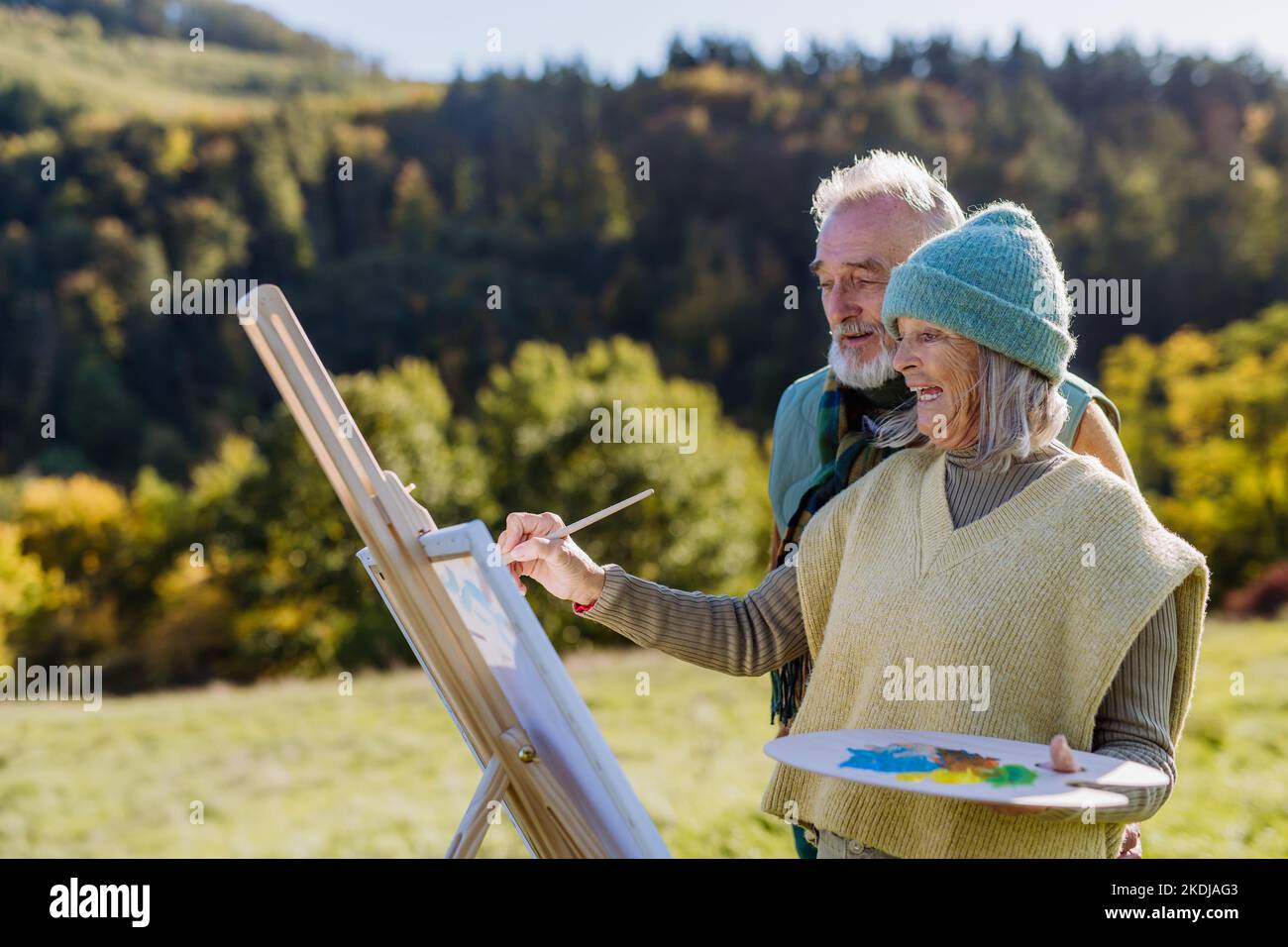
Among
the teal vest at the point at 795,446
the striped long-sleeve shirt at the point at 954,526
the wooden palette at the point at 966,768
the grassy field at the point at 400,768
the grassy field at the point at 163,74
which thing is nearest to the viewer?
the wooden palette at the point at 966,768

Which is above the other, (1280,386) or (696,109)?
(696,109)

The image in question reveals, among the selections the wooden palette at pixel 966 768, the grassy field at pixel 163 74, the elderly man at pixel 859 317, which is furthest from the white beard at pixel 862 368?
the grassy field at pixel 163 74

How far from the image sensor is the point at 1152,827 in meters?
7.20

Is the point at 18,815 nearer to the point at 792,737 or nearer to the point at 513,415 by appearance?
the point at 792,737

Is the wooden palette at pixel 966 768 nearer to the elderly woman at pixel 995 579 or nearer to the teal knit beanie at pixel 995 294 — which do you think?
the elderly woman at pixel 995 579

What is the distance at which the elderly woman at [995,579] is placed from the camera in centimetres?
192

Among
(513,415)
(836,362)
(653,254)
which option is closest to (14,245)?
(653,254)

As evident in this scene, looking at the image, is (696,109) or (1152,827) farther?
(696,109)

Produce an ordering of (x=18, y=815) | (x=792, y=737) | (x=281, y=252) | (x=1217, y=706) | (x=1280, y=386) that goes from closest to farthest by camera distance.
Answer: (x=792, y=737) < (x=1217, y=706) < (x=18, y=815) < (x=1280, y=386) < (x=281, y=252)

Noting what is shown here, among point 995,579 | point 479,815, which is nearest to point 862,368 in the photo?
point 995,579

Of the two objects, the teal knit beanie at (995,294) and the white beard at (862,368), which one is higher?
the teal knit beanie at (995,294)

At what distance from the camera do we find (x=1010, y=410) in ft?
6.75

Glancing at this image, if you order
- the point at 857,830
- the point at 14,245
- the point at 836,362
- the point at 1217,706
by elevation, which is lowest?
the point at 1217,706

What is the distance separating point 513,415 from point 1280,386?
23067 mm
